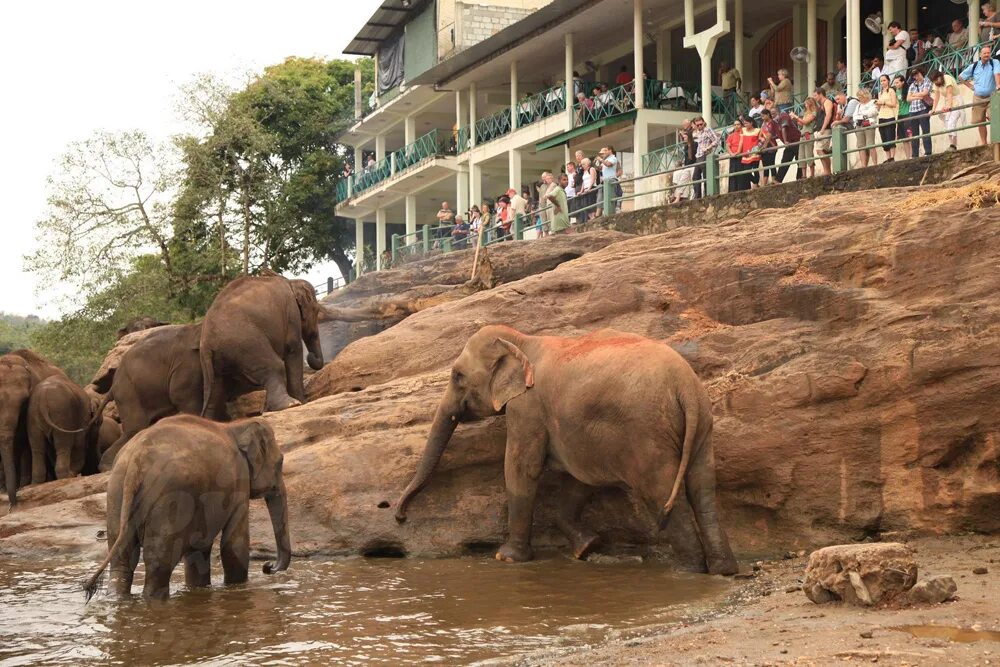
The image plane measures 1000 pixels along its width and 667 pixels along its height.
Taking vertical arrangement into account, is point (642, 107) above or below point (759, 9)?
below

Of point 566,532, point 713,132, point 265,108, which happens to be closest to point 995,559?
point 566,532

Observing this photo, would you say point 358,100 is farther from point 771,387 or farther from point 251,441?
point 771,387

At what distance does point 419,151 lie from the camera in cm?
4328

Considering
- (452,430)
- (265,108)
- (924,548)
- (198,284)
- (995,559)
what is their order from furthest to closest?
(265,108) < (198,284) < (452,430) < (924,548) < (995,559)

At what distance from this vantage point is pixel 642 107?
30562mm

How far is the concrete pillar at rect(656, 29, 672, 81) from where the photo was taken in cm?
3341

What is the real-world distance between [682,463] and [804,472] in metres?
1.35

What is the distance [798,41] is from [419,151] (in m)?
16.6

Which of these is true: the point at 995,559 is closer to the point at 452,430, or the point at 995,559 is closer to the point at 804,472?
the point at 804,472

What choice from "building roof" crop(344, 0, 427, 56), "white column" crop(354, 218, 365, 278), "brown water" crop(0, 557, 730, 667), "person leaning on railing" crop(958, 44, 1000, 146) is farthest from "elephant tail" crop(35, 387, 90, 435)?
"white column" crop(354, 218, 365, 278)

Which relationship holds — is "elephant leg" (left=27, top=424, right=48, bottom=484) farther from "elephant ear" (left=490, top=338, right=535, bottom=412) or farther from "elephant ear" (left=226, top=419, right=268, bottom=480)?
"elephant ear" (left=490, top=338, right=535, bottom=412)

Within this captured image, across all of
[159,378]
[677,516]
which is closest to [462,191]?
[159,378]

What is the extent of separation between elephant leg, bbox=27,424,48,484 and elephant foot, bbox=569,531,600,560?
8.88 metres

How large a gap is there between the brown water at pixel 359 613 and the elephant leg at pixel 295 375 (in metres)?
4.82
